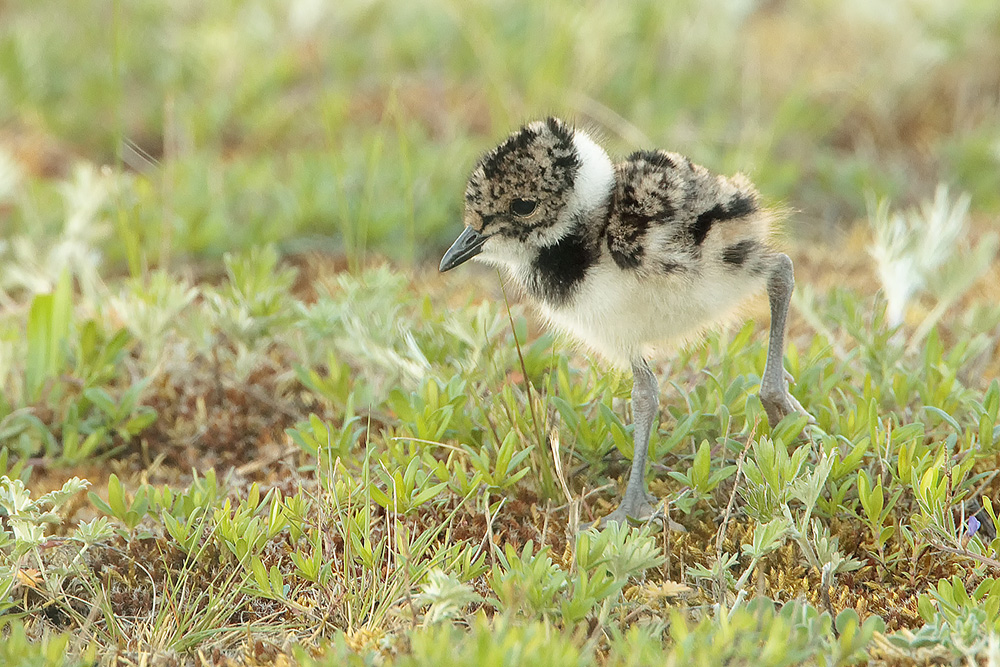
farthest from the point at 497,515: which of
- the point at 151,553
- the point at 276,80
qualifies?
the point at 276,80

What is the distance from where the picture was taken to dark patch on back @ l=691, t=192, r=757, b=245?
9.96 ft

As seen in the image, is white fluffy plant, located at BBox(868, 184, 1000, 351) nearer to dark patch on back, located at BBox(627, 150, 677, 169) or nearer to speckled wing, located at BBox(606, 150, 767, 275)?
A: speckled wing, located at BBox(606, 150, 767, 275)

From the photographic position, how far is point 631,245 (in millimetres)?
2990

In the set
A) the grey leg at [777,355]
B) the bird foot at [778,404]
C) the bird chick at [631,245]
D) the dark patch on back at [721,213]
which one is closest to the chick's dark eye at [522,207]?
the bird chick at [631,245]

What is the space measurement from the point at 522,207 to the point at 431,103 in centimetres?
393

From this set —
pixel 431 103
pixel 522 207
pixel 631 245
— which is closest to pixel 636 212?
pixel 631 245

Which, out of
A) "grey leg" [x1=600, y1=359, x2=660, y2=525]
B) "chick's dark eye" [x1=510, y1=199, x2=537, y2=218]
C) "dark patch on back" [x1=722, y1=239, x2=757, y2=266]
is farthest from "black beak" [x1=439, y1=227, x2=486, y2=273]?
"dark patch on back" [x1=722, y1=239, x2=757, y2=266]

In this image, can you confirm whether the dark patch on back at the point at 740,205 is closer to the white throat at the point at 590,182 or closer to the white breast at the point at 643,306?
the white breast at the point at 643,306

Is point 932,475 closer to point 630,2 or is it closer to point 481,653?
point 481,653

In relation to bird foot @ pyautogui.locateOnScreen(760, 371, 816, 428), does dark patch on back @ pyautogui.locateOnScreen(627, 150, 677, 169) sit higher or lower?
higher

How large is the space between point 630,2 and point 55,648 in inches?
234

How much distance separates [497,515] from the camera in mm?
3184

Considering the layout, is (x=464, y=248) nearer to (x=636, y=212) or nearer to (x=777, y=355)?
(x=636, y=212)

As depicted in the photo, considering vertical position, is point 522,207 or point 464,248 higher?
point 522,207
